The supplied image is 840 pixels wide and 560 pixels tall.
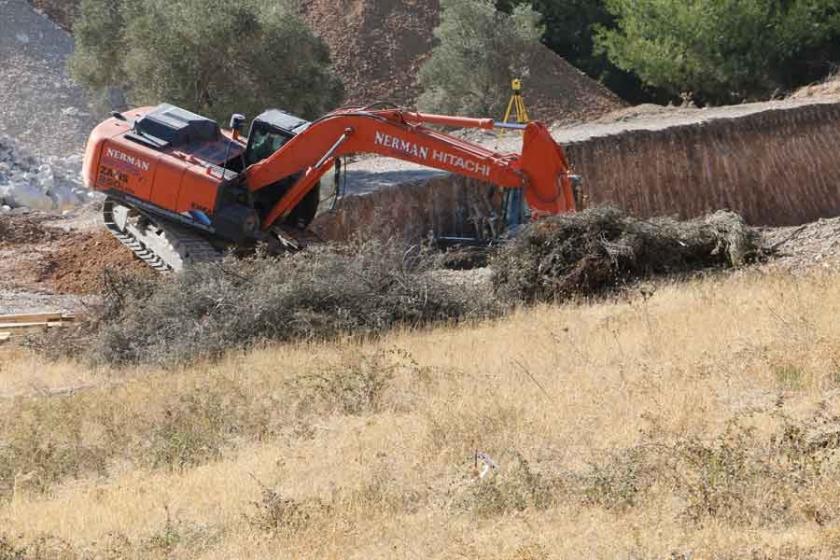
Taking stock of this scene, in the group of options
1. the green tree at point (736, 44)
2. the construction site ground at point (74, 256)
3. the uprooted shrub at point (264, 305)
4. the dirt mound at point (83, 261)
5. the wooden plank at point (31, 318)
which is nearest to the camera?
the uprooted shrub at point (264, 305)

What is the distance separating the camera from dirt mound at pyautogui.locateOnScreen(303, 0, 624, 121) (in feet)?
135

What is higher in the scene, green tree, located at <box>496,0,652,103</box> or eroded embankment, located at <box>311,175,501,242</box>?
green tree, located at <box>496,0,652,103</box>

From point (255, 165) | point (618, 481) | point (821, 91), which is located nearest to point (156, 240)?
point (255, 165)

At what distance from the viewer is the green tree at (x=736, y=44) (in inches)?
1426

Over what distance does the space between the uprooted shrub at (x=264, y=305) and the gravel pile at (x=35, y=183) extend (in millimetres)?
11535

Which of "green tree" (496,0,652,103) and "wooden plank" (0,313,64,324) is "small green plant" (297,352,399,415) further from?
"green tree" (496,0,652,103)

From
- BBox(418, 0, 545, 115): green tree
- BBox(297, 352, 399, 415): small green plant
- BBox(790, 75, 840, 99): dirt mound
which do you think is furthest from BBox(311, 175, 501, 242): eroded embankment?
BBox(418, 0, 545, 115): green tree

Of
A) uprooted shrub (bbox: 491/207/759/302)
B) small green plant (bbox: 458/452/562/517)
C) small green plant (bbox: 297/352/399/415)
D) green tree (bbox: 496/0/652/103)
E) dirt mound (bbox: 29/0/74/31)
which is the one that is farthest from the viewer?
dirt mound (bbox: 29/0/74/31)

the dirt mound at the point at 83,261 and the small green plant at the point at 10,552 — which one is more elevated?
the small green plant at the point at 10,552

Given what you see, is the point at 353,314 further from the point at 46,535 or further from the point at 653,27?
the point at 653,27

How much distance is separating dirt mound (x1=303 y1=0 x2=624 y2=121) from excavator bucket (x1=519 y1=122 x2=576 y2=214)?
21.3 meters

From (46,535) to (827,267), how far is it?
30.8 ft

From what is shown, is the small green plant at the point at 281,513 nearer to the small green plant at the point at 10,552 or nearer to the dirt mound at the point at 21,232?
the small green plant at the point at 10,552

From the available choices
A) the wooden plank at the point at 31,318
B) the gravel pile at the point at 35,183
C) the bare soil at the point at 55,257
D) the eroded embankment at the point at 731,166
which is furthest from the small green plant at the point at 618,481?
the gravel pile at the point at 35,183
